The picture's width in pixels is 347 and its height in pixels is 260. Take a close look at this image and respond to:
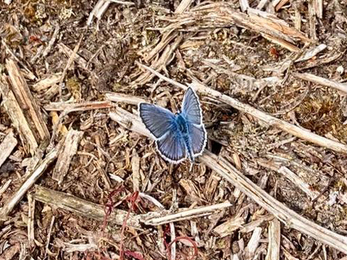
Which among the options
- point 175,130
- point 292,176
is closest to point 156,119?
point 175,130

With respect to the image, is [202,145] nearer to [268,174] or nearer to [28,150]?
[268,174]

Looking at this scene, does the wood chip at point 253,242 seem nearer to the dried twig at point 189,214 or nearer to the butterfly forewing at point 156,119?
the dried twig at point 189,214

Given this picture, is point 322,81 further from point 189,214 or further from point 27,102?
point 27,102

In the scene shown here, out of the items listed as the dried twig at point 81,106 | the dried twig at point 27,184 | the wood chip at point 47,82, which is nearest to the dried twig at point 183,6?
the dried twig at point 81,106

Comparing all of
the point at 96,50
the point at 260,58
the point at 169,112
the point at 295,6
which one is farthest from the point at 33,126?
the point at 295,6

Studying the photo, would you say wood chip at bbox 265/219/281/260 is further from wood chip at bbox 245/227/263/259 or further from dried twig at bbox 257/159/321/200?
dried twig at bbox 257/159/321/200

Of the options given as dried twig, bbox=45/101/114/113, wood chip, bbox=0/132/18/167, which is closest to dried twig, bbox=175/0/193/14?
dried twig, bbox=45/101/114/113
